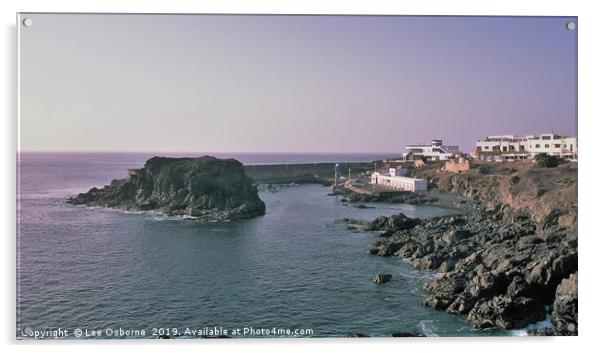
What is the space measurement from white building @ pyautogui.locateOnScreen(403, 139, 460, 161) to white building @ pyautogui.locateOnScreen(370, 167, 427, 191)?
1241mm

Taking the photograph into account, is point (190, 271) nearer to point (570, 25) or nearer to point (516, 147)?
point (516, 147)

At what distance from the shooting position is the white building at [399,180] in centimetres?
987

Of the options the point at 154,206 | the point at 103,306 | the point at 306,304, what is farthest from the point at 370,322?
the point at 154,206

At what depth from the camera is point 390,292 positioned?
747 centimetres

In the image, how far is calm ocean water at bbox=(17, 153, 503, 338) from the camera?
6316 millimetres

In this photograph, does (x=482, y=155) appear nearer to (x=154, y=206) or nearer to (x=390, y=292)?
(x=390, y=292)

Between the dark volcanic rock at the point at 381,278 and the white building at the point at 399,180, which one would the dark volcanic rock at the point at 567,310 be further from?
the white building at the point at 399,180

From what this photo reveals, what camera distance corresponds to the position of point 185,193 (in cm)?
1167

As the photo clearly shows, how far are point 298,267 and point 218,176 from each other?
3.54 metres

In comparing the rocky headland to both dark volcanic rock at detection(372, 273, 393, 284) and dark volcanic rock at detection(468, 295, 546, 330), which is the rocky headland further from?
dark volcanic rock at detection(372, 273, 393, 284)

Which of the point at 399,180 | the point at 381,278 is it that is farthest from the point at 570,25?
the point at 399,180

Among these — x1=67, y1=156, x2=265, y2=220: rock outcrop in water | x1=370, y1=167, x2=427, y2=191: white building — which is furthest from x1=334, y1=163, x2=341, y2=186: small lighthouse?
x1=67, y1=156, x2=265, y2=220: rock outcrop in water

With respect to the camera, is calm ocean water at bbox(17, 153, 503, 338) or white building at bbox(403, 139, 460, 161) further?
white building at bbox(403, 139, 460, 161)

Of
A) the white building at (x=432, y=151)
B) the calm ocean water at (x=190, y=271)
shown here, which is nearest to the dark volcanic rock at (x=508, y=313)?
the calm ocean water at (x=190, y=271)
